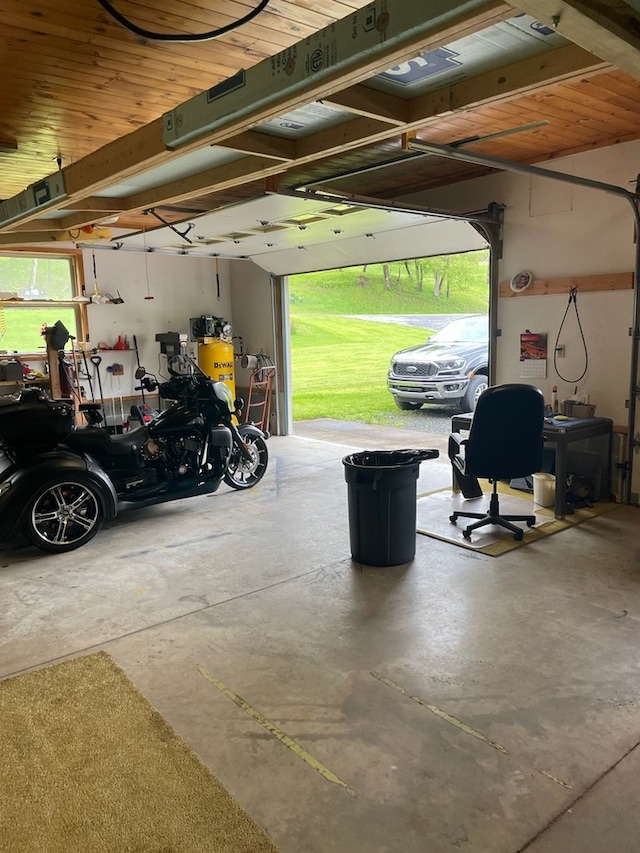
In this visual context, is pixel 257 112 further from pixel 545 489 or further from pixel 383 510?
pixel 545 489

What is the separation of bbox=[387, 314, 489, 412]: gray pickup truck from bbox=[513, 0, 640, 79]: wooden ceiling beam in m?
8.06

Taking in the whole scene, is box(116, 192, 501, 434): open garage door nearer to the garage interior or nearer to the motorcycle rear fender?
the garage interior

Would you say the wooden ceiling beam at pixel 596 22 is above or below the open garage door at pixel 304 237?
below

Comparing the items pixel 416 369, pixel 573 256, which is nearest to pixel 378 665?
pixel 573 256

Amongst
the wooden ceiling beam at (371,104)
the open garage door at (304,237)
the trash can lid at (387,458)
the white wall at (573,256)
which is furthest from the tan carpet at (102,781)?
the white wall at (573,256)

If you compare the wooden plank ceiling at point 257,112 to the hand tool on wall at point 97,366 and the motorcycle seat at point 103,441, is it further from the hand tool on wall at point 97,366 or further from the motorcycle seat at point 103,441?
the hand tool on wall at point 97,366

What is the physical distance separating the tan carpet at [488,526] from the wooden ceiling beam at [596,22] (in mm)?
3100

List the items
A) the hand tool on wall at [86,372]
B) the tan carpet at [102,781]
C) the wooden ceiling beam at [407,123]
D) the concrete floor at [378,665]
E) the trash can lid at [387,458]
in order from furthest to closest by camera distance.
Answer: the hand tool on wall at [86,372]
the trash can lid at [387,458]
the wooden ceiling beam at [407,123]
the concrete floor at [378,665]
the tan carpet at [102,781]

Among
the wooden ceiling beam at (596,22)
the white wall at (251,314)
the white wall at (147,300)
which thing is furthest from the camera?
the white wall at (251,314)

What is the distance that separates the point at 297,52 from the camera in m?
2.10

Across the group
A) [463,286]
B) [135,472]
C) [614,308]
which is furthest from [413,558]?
[463,286]

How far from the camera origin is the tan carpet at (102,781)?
1845 mm

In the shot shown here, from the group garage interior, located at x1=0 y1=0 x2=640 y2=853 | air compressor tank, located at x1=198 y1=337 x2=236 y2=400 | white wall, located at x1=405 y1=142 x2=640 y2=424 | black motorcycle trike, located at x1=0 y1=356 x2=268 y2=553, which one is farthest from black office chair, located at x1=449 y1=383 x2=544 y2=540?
air compressor tank, located at x1=198 y1=337 x2=236 y2=400

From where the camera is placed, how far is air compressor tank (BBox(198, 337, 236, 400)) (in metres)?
8.62
